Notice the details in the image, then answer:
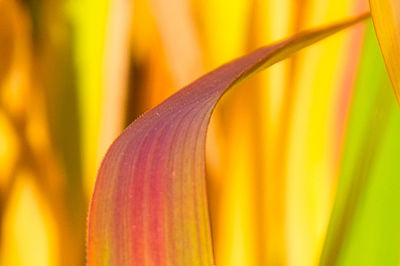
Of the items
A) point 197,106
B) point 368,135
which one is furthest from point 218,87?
point 368,135

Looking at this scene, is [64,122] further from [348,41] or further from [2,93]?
[348,41]

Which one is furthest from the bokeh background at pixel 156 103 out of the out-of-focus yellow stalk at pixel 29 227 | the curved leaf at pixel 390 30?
the curved leaf at pixel 390 30

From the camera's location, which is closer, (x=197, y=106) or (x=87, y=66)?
(x=197, y=106)

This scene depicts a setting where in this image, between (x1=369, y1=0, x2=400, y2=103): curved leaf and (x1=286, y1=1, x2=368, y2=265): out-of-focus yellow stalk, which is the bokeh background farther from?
(x1=369, y1=0, x2=400, y2=103): curved leaf

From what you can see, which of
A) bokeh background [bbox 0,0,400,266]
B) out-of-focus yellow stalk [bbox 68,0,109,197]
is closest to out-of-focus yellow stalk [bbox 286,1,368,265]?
bokeh background [bbox 0,0,400,266]

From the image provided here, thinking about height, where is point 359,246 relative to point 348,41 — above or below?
below

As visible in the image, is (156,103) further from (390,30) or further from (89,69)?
(390,30)
